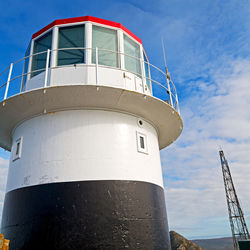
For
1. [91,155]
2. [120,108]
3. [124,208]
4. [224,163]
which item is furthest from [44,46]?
[224,163]

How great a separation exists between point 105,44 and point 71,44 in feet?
3.76

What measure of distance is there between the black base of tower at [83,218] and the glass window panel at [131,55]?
410 centimetres

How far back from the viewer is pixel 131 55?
9.21 metres

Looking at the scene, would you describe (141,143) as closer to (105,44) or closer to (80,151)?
(80,151)

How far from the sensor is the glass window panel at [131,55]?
28.9ft

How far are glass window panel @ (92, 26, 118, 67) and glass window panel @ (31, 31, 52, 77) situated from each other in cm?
165

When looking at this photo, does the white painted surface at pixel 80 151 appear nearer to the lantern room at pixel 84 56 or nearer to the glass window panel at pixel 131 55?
the lantern room at pixel 84 56

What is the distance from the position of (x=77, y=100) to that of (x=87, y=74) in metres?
0.95

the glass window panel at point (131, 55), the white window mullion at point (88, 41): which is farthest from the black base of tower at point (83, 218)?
the glass window panel at point (131, 55)

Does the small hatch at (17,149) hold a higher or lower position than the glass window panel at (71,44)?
lower

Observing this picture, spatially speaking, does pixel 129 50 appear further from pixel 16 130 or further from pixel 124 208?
pixel 124 208

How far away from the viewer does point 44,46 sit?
347 inches

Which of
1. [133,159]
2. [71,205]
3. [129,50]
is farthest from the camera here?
[129,50]

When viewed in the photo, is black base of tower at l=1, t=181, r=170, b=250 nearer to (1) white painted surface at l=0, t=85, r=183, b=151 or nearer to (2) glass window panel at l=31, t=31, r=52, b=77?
(1) white painted surface at l=0, t=85, r=183, b=151
